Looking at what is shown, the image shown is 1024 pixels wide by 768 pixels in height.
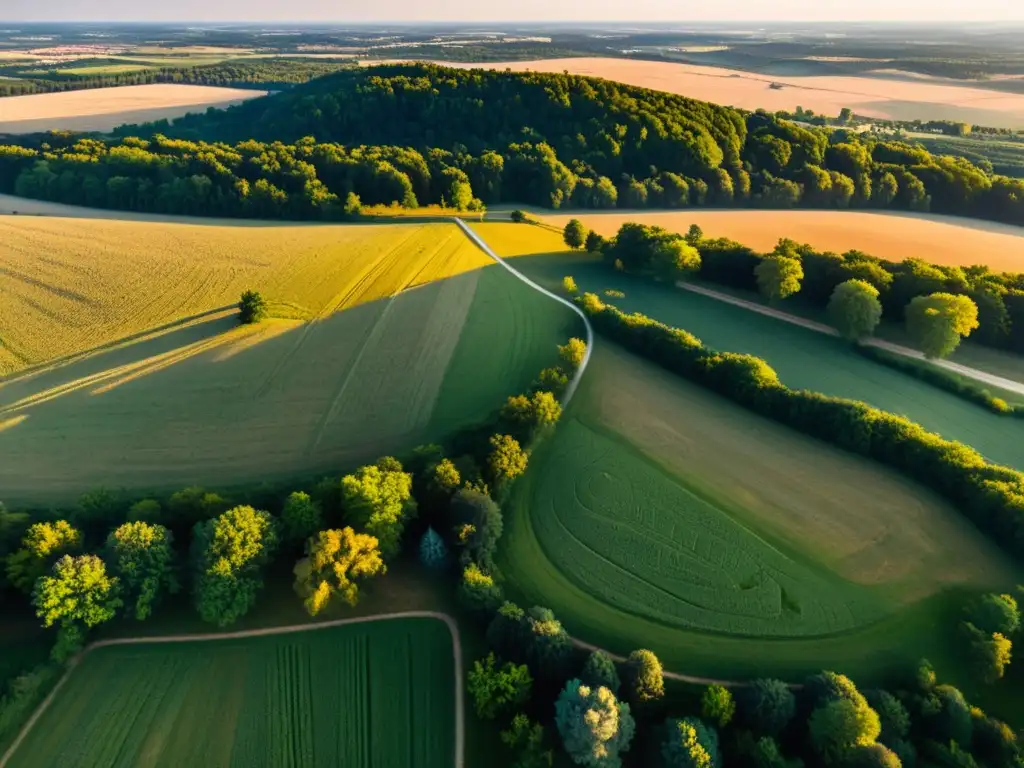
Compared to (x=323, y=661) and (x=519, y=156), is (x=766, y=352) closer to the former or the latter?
(x=323, y=661)

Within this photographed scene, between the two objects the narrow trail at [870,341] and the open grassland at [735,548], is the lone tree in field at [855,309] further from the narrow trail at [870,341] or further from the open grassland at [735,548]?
the open grassland at [735,548]

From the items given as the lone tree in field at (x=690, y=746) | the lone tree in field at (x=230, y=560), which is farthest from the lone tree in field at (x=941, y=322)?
the lone tree in field at (x=230, y=560)

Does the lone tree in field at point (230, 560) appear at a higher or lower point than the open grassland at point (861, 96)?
higher

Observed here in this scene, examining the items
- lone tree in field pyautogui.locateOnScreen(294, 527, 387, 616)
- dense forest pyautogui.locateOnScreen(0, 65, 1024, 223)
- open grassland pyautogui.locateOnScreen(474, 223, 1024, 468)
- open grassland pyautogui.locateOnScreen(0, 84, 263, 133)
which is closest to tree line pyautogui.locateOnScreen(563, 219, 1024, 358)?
open grassland pyautogui.locateOnScreen(474, 223, 1024, 468)

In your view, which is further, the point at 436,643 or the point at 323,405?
the point at 323,405

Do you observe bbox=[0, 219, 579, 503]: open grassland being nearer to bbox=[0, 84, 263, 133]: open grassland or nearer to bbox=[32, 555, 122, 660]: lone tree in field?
bbox=[32, 555, 122, 660]: lone tree in field

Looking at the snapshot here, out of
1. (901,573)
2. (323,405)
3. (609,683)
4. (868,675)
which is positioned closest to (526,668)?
(609,683)

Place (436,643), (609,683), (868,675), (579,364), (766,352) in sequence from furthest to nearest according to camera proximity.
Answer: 1. (766,352)
2. (579,364)
3. (436,643)
4. (868,675)
5. (609,683)
